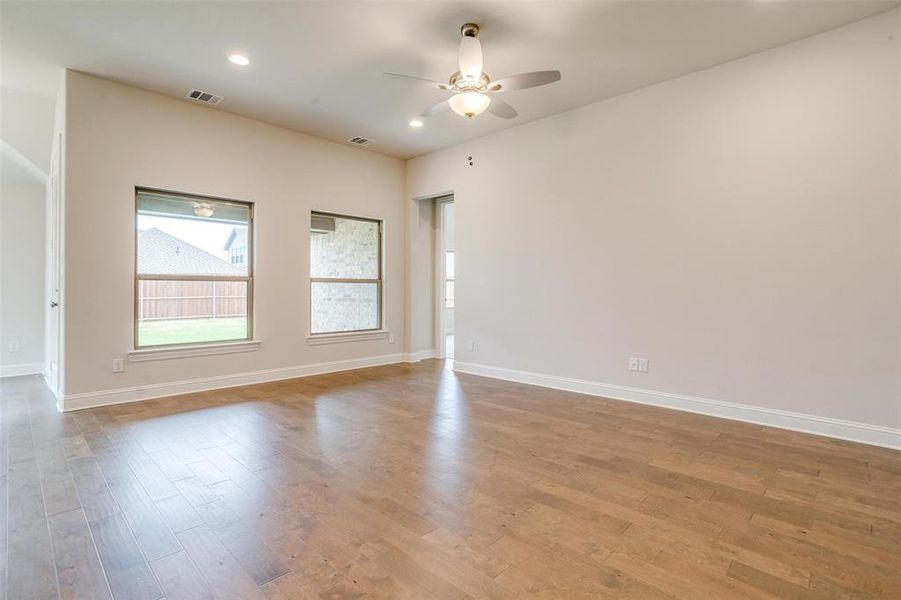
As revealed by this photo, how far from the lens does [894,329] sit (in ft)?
10.0

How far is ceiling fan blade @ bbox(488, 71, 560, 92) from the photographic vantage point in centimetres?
302

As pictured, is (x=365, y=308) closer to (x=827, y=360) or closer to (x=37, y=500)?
(x=37, y=500)

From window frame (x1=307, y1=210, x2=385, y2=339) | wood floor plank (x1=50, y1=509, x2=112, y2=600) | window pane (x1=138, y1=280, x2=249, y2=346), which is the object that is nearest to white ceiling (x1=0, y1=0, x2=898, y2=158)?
window frame (x1=307, y1=210, x2=385, y2=339)

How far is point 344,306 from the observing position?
241 inches

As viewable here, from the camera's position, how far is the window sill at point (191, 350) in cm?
430

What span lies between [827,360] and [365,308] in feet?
16.9

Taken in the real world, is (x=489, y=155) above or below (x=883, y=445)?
above

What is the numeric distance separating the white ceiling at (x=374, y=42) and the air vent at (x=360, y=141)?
3.78ft

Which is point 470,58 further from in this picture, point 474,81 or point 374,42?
point 374,42

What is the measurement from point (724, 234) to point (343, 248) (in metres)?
4.52

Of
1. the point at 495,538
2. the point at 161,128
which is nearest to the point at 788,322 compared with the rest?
the point at 495,538

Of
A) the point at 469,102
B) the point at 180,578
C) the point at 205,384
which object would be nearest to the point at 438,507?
the point at 180,578

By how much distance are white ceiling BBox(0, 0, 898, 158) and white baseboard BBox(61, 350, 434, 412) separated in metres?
2.94

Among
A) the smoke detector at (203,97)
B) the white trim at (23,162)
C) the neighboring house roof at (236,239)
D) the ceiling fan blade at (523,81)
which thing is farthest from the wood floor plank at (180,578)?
the white trim at (23,162)
